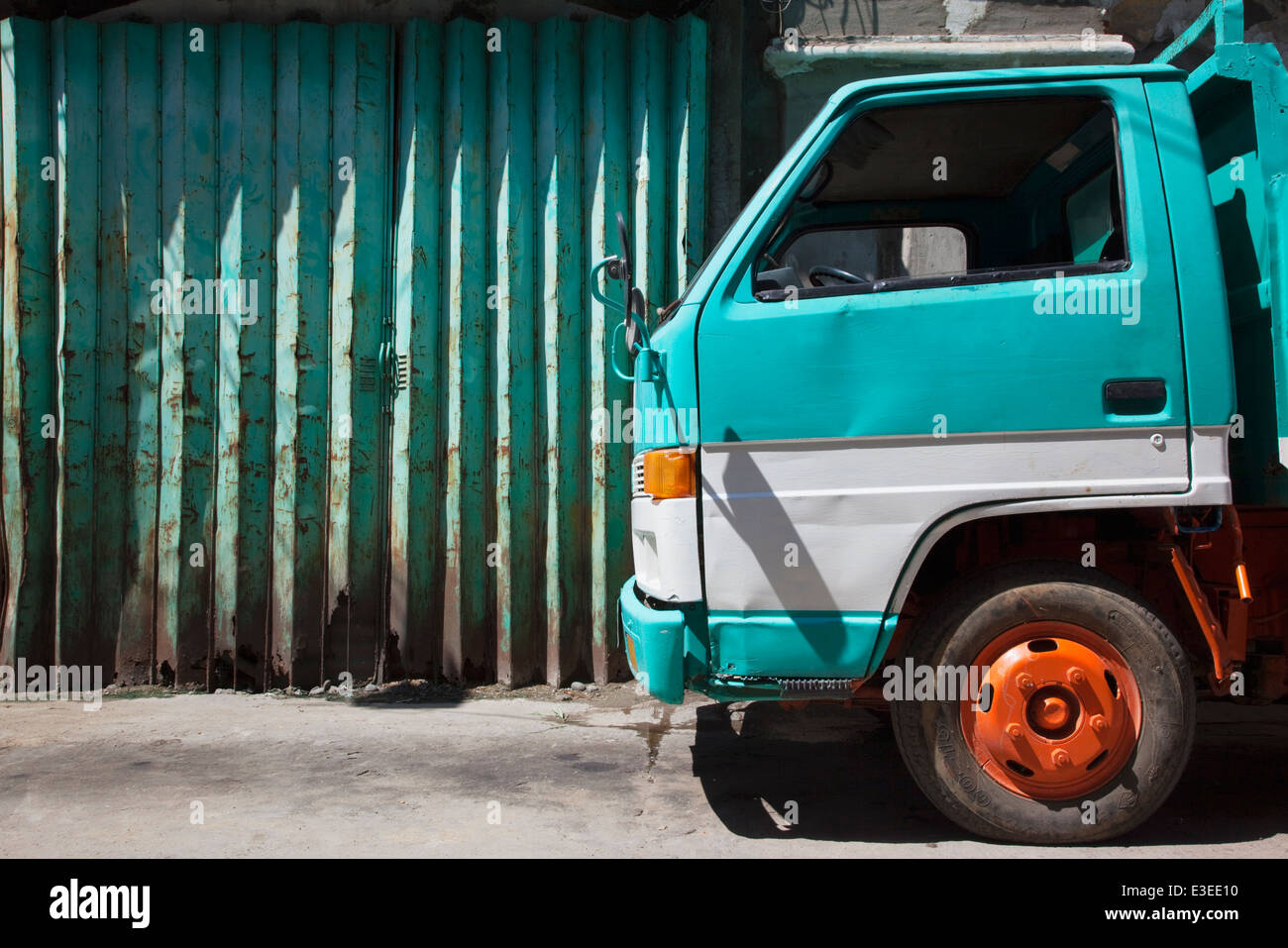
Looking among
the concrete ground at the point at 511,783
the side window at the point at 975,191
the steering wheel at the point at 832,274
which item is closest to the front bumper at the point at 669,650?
the concrete ground at the point at 511,783

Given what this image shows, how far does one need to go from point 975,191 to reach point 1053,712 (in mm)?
2215

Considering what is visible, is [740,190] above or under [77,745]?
above

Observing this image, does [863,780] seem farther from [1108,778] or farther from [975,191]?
[975,191]

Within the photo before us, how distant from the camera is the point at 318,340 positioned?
514 cm

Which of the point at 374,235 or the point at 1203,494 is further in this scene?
the point at 374,235

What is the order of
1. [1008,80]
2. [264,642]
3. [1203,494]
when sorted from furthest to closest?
1. [264,642]
2. [1008,80]
3. [1203,494]

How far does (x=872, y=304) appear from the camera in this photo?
9.42 ft

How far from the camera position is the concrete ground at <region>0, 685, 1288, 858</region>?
3.01 meters

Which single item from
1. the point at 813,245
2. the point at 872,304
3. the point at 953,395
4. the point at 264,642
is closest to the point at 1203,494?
the point at 953,395

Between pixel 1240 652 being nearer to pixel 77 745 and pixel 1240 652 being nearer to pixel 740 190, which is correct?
pixel 740 190

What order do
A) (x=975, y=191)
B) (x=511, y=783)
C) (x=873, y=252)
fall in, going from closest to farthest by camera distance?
(x=511, y=783), (x=975, y=191), (x=873, y=252)

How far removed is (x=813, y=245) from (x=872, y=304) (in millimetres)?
2526

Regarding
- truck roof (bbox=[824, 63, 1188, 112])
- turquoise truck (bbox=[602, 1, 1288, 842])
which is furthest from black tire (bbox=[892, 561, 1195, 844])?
truck roof (bbox=[824, 63, 1188, 112])

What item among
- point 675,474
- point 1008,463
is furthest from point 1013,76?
point 675,474
